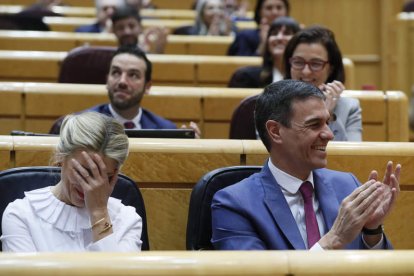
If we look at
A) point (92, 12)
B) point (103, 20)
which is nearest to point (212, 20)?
point (103, 20)

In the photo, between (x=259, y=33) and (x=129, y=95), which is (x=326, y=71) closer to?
(x=129, y=95)

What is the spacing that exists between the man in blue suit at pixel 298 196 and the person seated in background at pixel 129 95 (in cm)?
61

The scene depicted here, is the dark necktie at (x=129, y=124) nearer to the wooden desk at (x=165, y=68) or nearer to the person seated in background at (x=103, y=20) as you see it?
the wooden desk at (x=165, y=68)

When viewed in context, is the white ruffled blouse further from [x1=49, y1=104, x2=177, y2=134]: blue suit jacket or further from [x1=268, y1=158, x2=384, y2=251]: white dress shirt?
[x1=49, y1=104, x2=177, y2=134]: blue suit jacket

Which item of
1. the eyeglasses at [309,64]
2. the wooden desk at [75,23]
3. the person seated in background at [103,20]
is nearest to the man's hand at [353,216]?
the eyeglasses at [309,64]

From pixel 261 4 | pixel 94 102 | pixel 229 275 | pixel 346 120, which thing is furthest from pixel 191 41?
pixel 229 275

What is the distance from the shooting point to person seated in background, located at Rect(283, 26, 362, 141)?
5.02 ft

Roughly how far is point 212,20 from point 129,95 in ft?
4.48

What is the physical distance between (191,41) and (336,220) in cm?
178

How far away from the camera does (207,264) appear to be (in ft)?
2.24

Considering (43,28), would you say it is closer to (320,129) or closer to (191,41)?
(191,41)

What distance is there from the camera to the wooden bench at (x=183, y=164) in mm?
1215

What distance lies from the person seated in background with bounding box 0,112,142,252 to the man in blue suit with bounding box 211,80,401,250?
12 centimetres

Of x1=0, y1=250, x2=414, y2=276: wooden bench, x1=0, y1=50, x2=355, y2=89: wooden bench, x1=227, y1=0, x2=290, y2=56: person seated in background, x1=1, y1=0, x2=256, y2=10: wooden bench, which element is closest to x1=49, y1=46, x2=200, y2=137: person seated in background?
x1=0, y1=50, x2=355, y2=89: wooden bench
